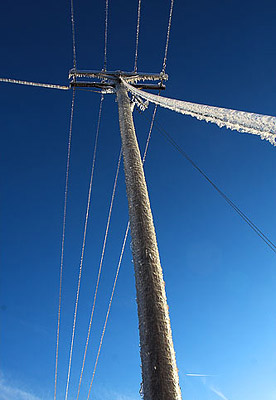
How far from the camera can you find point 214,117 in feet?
10.3

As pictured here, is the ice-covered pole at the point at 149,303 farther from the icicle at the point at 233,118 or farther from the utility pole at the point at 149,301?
the icicle at the point at 233,118

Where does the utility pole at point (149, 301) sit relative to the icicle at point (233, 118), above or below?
below

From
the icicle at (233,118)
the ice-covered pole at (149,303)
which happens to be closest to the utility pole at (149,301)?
the ice-covered pole at (149,303)

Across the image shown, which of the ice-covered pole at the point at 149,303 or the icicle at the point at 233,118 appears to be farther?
the icicle at the point at 233,118

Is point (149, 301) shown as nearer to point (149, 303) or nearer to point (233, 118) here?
point (149, 303)

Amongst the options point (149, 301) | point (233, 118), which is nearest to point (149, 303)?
point (149, 301)

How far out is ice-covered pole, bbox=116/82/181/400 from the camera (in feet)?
6.76

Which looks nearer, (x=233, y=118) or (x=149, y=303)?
(x=149, y=303)

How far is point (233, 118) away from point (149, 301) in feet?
5.76

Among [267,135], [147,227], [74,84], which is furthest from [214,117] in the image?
[74,84]

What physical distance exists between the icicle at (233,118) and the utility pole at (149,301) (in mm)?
792

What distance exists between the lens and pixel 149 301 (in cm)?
242

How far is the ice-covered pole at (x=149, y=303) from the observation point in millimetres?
2061

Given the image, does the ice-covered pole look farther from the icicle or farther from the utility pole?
the icicle
